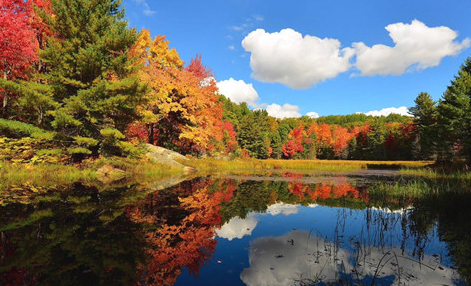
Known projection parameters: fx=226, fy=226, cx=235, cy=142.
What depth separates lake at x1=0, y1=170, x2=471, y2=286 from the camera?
3053 mm

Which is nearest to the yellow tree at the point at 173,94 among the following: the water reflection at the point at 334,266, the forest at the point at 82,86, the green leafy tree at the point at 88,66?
the forest at the point at 82,86

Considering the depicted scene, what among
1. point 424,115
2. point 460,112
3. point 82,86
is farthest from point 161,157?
point 424,115

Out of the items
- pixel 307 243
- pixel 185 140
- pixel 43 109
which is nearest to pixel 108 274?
pixel 307 243

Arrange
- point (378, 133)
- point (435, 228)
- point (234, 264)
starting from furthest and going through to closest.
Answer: point (378, 133), point (435, 228), point (234, 264)

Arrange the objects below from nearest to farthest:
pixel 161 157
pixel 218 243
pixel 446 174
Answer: pixel 218 243
pixel 446 174
pixel 161 157

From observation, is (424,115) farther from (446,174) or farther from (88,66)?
(88,66)

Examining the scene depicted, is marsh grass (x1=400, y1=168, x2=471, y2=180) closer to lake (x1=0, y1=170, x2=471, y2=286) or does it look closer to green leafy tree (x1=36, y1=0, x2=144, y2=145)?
lake (x1=0, y1=170, x2=471, y2=286)

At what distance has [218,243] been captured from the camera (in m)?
4.38

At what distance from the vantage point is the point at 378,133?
63.0m

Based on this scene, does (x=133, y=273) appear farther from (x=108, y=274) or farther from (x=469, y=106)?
(x=469, y=106)

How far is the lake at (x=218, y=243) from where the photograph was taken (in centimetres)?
305

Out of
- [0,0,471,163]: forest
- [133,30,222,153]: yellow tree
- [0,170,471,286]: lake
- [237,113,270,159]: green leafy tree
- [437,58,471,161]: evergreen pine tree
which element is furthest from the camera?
[237,113,270,159]: green leafy tree

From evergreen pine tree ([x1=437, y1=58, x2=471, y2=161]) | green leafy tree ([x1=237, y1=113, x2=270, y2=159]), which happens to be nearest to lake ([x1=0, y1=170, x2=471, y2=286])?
evergreen pine tree ([x1=437, y1=58, x2=471, y2=161])

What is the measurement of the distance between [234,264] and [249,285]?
1.98 ft
